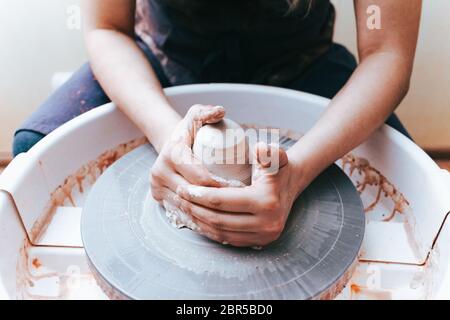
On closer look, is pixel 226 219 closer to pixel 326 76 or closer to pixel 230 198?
pixel 230 198

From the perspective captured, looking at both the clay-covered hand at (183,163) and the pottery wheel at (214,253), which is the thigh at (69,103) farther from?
the clay-covered hand at (183,163)

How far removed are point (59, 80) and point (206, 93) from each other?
2.82 ft

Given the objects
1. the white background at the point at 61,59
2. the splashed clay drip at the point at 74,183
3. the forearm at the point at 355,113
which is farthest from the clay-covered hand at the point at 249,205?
the white background at the point at 61,59

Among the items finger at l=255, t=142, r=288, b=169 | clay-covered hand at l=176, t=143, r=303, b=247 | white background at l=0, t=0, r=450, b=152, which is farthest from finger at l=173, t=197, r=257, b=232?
white background at l=0, t=0, r=450, b=152

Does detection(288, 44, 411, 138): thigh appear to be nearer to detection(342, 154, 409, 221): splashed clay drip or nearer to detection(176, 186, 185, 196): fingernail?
detection(342, 154, 409, 221): splashed clay drip

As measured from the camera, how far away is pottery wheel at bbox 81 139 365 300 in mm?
896

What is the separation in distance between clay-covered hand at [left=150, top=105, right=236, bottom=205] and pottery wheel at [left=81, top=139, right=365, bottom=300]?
8 cm

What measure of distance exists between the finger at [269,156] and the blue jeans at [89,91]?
54 cm

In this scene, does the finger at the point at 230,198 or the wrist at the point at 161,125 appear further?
the wrist at the point at 161,125

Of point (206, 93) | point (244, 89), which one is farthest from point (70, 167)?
point (244, 89)

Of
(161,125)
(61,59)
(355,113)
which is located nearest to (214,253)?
(161,125)

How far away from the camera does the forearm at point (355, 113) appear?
3.43ft

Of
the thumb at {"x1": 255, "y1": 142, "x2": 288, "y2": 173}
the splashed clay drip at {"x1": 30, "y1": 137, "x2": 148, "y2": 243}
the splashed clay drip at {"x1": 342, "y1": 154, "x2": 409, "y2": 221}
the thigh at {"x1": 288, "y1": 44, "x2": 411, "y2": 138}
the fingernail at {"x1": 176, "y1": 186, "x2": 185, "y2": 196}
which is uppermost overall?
the thumb at {"x1": 255, "y1": 142, "x2": 288, "y2": 173}
